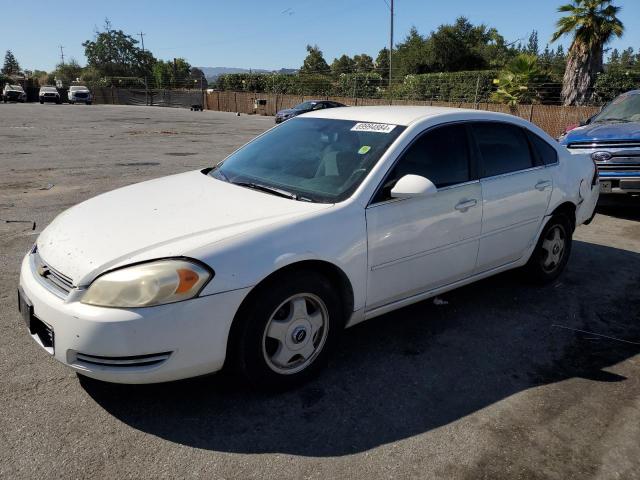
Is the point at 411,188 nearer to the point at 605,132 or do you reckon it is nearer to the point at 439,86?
the point at 605,132

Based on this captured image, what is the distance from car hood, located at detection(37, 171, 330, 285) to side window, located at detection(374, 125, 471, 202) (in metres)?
0.64

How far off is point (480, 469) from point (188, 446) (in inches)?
54.8

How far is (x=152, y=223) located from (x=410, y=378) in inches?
70.3

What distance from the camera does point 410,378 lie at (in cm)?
320

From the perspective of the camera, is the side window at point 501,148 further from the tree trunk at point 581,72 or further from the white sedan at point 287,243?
the tree trunk at point 581,72

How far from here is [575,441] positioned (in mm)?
2670

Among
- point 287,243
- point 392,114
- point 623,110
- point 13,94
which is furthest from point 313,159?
point 13,94

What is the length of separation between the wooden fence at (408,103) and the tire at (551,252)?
753 centimetres

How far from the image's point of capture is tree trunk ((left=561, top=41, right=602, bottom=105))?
888 inches

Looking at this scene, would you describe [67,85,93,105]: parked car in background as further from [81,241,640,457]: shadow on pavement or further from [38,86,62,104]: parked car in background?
[81,241,640,457]: shadow on pavement

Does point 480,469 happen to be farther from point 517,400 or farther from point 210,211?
point 210,211

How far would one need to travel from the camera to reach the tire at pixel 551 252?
15.1 ft

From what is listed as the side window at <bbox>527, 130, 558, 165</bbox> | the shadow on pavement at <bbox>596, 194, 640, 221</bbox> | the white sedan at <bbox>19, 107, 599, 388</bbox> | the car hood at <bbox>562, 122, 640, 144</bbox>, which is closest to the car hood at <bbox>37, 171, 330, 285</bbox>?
the white sedan at <bbox>19, 107, 599, 388</bbox>

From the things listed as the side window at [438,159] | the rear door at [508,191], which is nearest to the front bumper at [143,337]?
the side window at [438,159]
